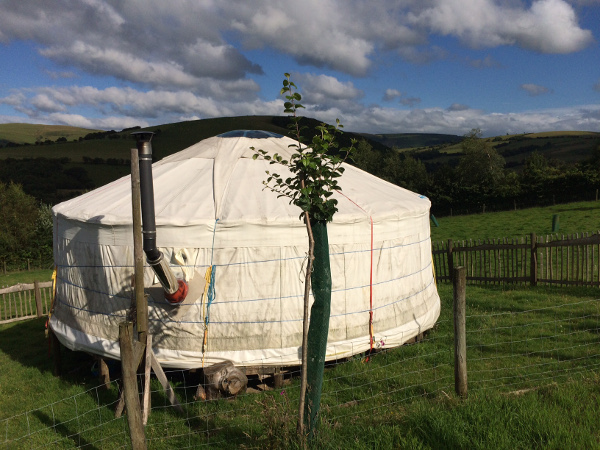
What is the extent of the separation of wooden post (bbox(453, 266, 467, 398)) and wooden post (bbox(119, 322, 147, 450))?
2.49m

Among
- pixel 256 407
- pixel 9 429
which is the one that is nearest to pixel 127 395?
pixel 256 407

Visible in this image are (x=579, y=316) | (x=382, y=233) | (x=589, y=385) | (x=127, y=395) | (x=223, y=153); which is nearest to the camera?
(x=127, y=395)

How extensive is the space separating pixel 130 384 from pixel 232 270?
245 cm

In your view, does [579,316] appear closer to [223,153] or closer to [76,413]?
[223,153]

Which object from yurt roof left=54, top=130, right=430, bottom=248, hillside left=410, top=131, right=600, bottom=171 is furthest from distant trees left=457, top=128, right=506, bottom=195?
yurt roof left=54, top=130, right=430, bottom=248

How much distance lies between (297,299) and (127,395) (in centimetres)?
277

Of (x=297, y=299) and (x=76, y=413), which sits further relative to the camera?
(x=297, y=299)

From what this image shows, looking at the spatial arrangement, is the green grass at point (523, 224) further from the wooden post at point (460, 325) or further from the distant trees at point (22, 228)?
the distant trees at point (22, 228)

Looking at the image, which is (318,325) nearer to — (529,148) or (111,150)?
(111,150)

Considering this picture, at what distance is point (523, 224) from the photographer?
2067 centimetres

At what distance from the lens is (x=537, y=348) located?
6.11m

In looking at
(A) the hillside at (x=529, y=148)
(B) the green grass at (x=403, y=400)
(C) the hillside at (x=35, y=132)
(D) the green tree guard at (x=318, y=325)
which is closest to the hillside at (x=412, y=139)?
(A) the hillside at (x=529, y=148)

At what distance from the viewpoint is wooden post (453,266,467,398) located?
145 inches

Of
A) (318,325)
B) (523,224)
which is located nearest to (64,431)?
(318,325)
